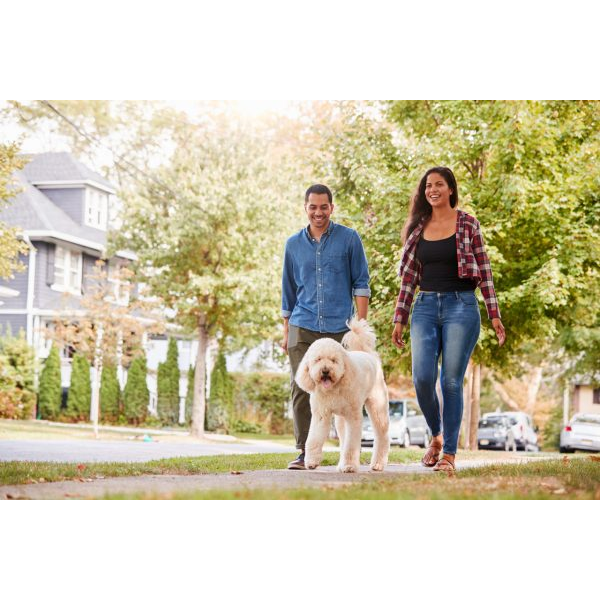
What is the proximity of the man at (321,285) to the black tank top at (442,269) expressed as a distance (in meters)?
0.45

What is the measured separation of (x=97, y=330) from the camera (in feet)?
30.9

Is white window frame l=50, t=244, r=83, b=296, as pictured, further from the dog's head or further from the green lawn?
the green lawn

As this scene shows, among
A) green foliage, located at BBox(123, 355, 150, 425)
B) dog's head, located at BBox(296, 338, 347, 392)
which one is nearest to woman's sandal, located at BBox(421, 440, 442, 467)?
dog's head, located at BBox(296, 338, 347, 392)

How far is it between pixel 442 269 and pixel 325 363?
843 millimetres

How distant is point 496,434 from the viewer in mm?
16500

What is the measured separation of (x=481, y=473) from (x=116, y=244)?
219 inches

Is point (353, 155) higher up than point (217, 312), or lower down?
higher up

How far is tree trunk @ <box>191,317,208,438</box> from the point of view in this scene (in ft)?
39.9

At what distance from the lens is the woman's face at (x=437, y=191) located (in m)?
4.98

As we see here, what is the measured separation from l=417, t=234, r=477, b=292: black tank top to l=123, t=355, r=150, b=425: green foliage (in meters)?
6.58

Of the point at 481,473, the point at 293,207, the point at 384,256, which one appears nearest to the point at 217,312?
the point at 293,207

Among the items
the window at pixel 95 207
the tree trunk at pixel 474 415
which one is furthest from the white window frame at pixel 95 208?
the tree trunk at pixel 474 415

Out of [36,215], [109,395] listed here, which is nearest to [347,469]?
[36,215]

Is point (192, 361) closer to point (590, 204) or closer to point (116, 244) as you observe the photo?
point (116, 244)
